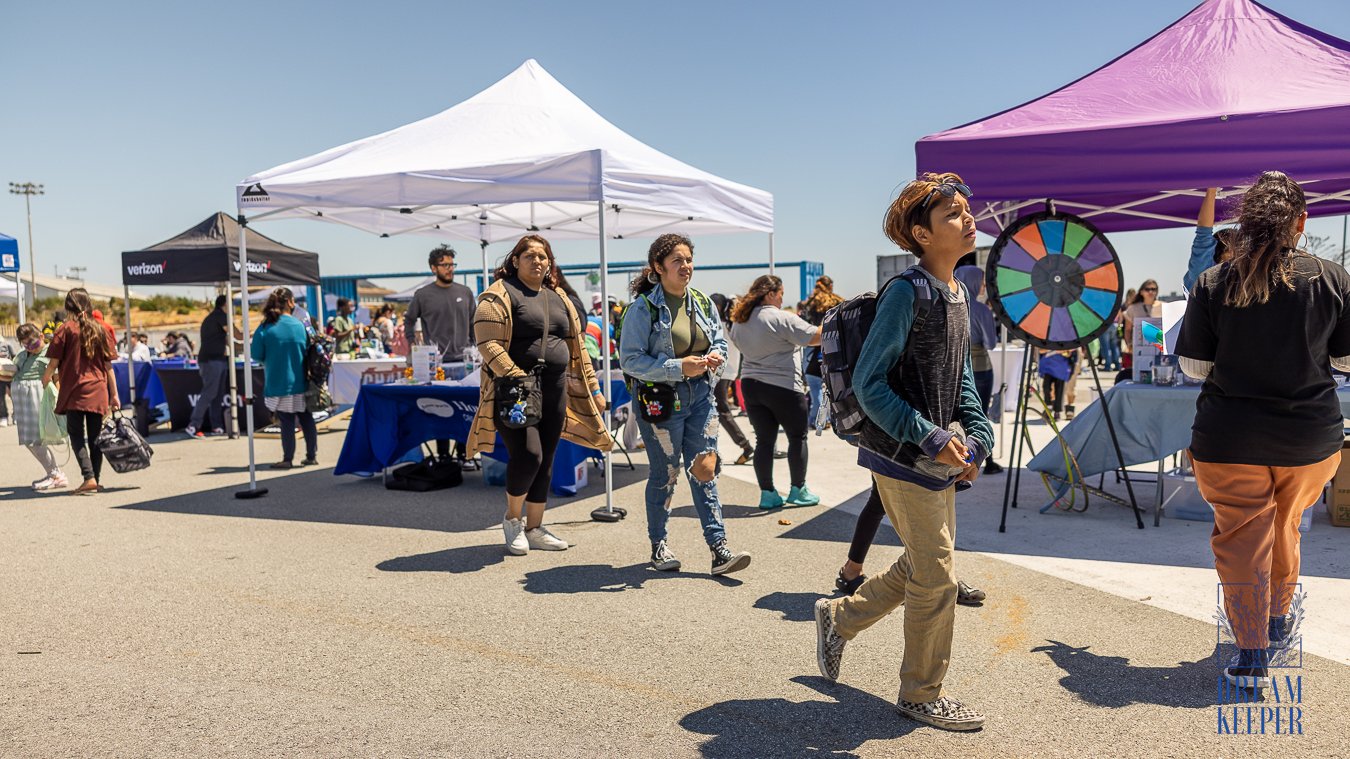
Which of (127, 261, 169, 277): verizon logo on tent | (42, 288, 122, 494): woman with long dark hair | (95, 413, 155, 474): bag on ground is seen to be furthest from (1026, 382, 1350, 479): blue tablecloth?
(127, 261, 169, 277): verizon logo on tent

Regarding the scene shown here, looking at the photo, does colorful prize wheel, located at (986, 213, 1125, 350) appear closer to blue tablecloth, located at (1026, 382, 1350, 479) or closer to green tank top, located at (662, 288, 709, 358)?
blue tablecloth, located at (1026, 382, 1350, 479)

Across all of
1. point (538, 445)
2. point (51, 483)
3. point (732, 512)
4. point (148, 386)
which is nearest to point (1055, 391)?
point (732, 512)

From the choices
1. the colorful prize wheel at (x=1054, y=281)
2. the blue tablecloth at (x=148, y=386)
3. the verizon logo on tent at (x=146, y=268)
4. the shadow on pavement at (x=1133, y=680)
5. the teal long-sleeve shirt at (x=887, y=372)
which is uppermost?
the verizon logo on tent at (x=146, y=268)

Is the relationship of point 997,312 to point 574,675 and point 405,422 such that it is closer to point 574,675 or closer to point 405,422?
point 574,675

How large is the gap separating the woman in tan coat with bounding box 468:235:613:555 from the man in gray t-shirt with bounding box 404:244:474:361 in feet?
11.7

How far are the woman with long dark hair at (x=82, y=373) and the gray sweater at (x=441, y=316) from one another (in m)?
2.48

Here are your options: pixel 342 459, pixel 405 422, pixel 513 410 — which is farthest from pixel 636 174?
pixel 342 459

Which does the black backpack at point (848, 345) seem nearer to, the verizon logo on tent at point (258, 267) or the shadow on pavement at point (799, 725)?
the shadow on pavement at point (799, 725)

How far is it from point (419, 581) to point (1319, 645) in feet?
13.4

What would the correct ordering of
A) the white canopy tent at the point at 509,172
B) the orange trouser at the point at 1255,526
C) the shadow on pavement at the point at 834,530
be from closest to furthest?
the orange trouser at the point at 1255,526 < the shadow on pavement at the point at 834,530 < the white canopy tent at the point at 509,172

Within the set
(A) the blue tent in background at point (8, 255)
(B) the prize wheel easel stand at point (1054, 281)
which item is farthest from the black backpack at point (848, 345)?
(A) the blue tent in background at point (8, 255)

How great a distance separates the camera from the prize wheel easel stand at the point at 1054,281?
5613 millimetres

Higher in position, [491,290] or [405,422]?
[491,290]

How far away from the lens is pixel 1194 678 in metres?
3.58
